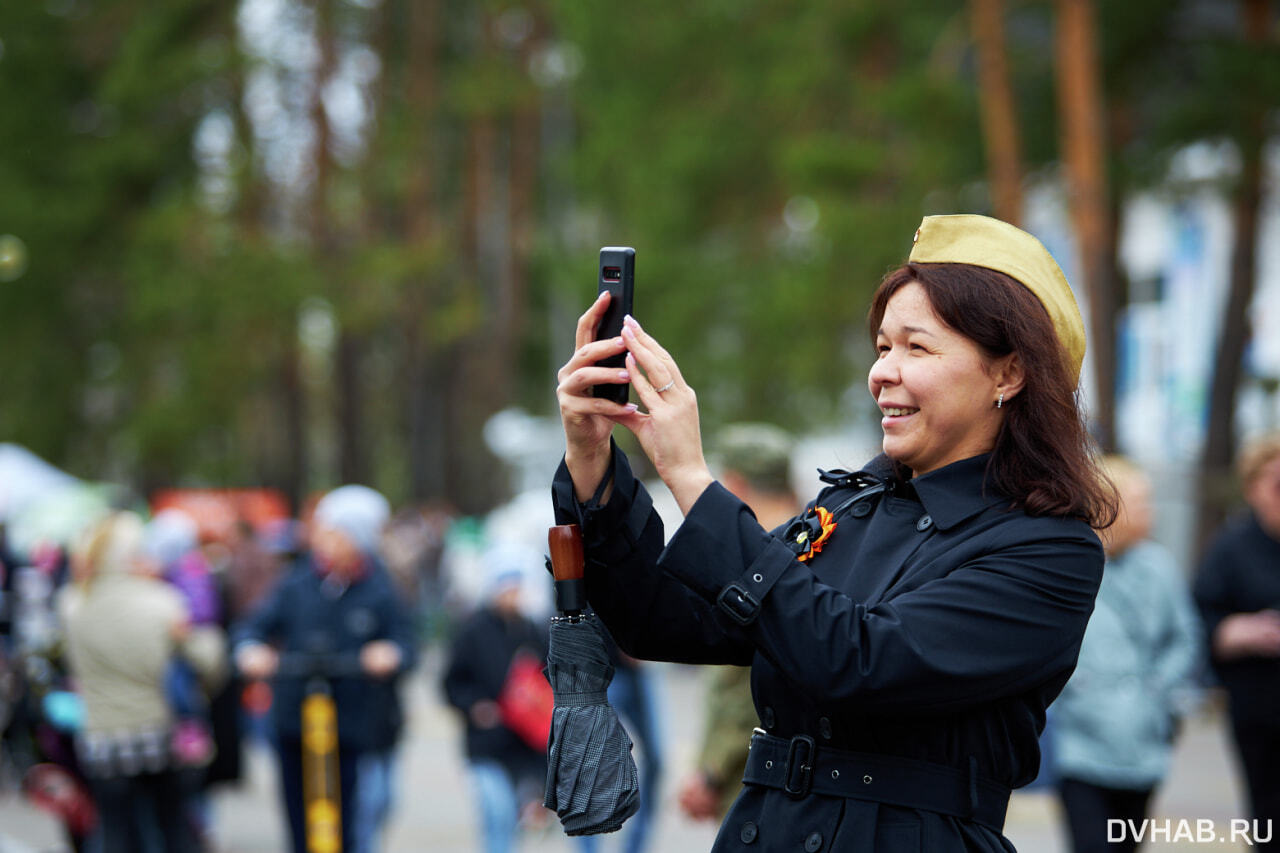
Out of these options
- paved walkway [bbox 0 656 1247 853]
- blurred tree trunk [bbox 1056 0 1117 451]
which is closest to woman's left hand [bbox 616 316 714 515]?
paved walkway [bbox 0 656 1247 853]

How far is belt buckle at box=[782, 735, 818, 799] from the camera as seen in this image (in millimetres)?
2438

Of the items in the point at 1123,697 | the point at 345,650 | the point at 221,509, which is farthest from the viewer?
the point at 221,509

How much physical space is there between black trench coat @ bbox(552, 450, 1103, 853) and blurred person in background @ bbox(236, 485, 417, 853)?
18.3 feet

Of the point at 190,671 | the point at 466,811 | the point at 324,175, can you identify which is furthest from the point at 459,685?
the point at 324,175

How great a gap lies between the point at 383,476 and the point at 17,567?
4792cm

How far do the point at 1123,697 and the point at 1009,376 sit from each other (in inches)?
153

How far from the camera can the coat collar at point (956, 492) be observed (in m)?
2.48

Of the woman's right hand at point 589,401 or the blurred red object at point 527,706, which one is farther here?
the blurred red object at point 527,706

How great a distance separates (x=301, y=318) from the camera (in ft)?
97.2

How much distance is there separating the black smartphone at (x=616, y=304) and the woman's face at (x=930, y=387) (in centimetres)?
40

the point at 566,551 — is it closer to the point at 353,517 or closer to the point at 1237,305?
the point at 353,517

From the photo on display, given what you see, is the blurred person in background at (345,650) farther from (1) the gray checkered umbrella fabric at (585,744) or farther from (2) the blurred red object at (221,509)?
(2) the blurred red object at (221,509)

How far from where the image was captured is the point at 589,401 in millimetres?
2396

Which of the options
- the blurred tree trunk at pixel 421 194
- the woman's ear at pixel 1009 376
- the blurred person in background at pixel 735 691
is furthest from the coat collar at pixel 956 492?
the blurred tree trunk at pixel 421 194
